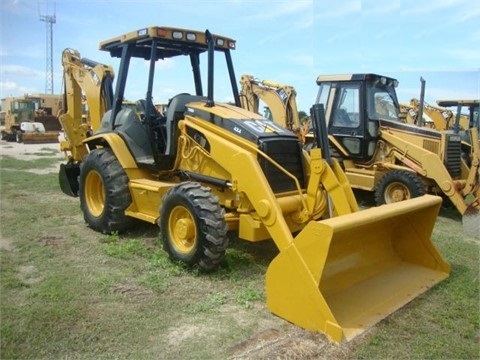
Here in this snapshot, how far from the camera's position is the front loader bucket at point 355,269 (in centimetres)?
349

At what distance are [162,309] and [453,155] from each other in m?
6.76

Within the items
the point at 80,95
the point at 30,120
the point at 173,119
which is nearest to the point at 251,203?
the point at 173,119

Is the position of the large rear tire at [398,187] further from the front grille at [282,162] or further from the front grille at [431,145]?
the front grille at [282,162]

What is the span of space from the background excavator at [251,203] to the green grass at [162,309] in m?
0.21

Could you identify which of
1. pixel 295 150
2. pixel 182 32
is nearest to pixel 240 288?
pixel 295 150

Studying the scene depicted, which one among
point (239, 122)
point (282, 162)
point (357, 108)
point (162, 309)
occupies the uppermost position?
point (357, 108)

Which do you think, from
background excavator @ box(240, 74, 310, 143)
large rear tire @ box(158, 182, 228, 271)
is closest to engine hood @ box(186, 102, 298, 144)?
large rear tire @ box(158, 182, 228, 271)

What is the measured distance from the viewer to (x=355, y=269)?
171 inches

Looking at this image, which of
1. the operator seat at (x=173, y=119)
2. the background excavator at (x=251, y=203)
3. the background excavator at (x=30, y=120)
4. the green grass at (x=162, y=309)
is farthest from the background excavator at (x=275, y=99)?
the background excavator at (x=30, y=120)

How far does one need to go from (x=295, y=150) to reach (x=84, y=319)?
9.51 ft

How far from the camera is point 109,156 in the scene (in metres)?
6.01

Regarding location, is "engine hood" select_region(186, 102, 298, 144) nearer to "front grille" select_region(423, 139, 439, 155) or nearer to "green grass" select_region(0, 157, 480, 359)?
"green grass" select_region(0, 157, 480, 359)

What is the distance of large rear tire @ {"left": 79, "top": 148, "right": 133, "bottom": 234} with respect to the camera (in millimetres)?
5766

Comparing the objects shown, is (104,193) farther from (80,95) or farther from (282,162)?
(80,95)
